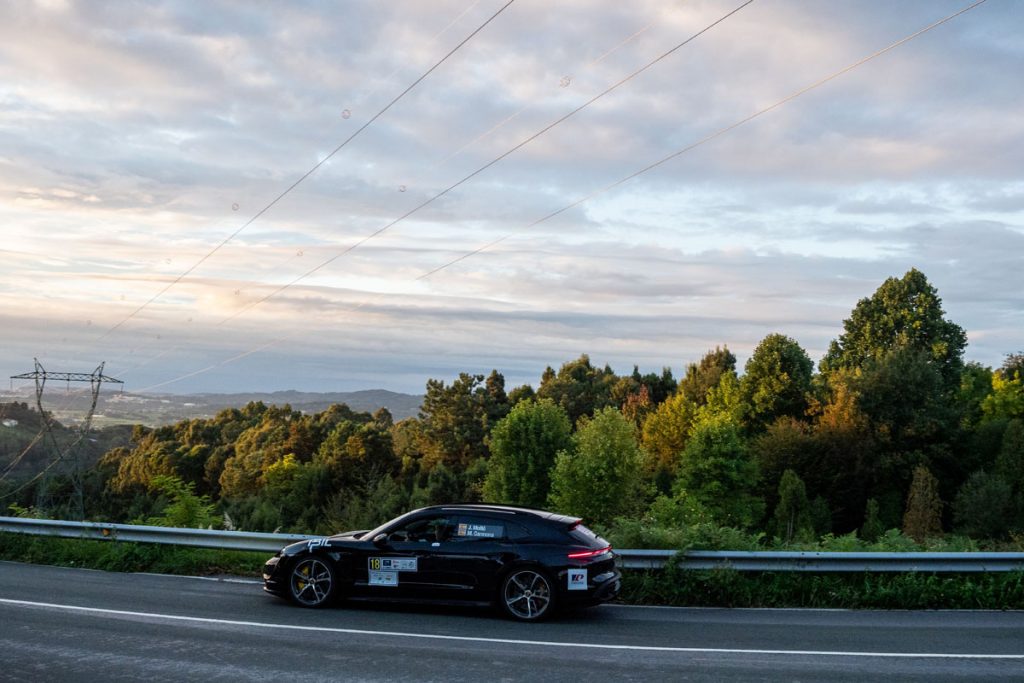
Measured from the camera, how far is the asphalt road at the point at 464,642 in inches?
342

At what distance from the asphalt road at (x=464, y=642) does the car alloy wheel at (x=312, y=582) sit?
22 cm

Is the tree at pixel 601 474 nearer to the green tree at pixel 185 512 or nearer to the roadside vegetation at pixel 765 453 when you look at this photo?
the roadside vegetation at pixel 765 453

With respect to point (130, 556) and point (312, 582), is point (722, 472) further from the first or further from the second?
point (312, 582)

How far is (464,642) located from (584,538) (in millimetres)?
2392

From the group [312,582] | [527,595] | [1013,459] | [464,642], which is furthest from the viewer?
[1013,459]

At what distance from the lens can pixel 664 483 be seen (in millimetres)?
90562

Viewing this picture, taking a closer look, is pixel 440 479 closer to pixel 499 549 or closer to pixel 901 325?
pixel 901 325

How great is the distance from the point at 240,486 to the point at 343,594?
116 meters

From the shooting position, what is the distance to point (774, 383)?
84.8 m

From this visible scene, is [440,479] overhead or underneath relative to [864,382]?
underneath

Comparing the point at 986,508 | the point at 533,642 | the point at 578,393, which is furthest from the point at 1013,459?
the point at 533,642

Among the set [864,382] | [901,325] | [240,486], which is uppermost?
[901,325]

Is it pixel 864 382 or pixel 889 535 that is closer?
pixel 889 535

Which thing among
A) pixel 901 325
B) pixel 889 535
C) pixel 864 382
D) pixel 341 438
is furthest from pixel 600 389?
pixel 889 535
